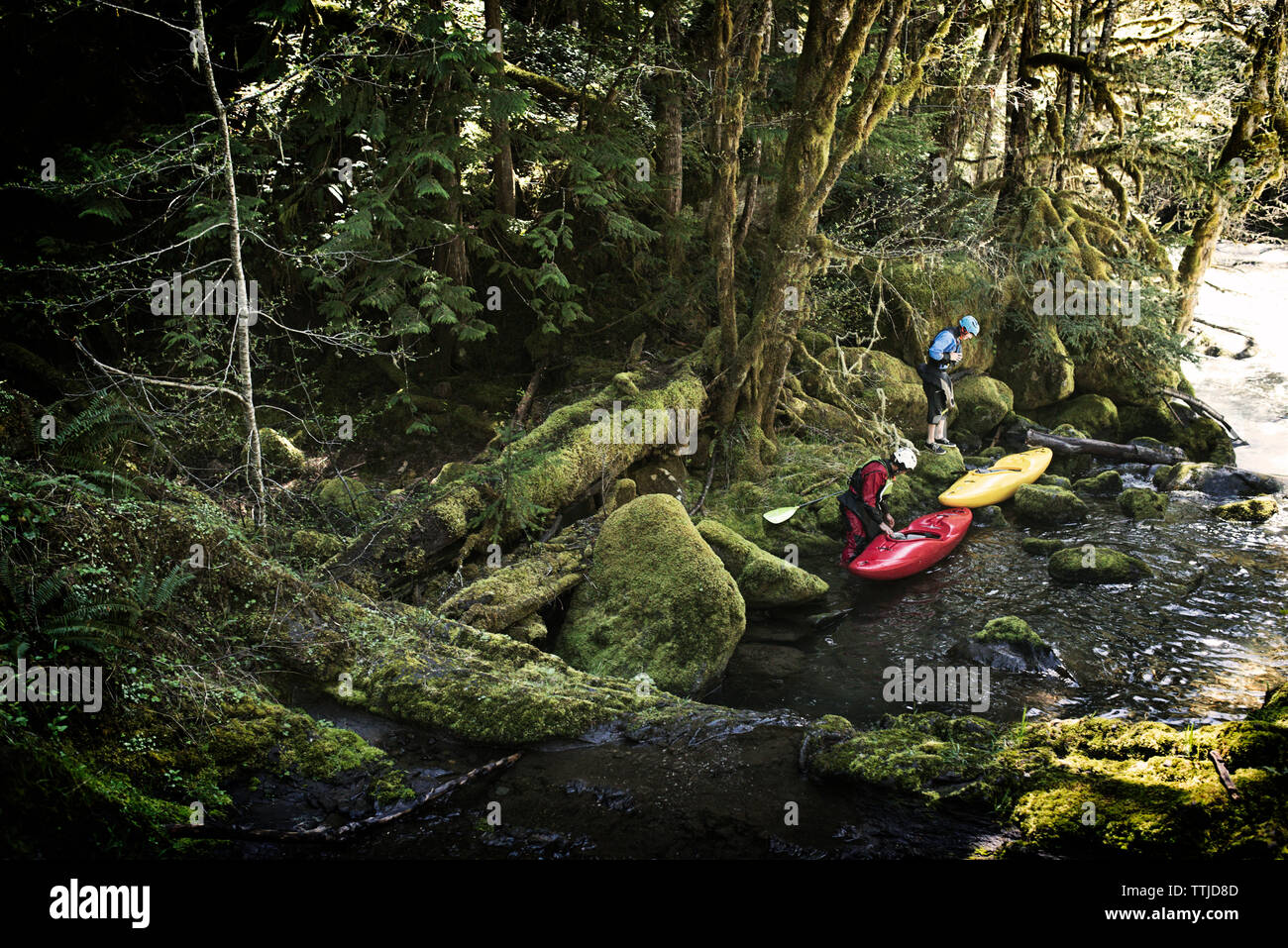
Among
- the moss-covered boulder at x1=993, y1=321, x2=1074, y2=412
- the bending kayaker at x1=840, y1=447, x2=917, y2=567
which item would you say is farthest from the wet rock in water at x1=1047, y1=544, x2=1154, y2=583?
the moss-covered boulder at x1=993, y1=321, x2=1074, y2=412

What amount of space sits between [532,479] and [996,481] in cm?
684

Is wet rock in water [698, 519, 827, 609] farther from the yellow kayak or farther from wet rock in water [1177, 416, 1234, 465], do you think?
wet rock in water [1177, 416, 1234, 465]

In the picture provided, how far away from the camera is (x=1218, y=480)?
36.3ft

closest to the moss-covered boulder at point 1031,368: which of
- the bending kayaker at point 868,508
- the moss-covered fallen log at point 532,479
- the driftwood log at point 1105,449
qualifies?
the driftwood log at point 1105,449

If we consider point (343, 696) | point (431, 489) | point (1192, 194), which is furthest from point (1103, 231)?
point (343, 696)

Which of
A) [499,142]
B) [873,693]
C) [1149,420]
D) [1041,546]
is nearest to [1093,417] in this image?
[1149,420]

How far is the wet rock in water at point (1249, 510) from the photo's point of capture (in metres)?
9.84

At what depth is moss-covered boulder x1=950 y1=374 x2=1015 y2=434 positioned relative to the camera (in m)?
12.8

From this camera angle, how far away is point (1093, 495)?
11.3m

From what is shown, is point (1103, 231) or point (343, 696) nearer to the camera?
point (343, 696)

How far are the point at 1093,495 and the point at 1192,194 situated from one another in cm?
706

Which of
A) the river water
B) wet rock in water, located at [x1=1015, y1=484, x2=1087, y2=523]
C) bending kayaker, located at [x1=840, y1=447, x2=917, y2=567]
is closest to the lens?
the river water

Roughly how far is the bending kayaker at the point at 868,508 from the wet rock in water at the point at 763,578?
1.32 metres
